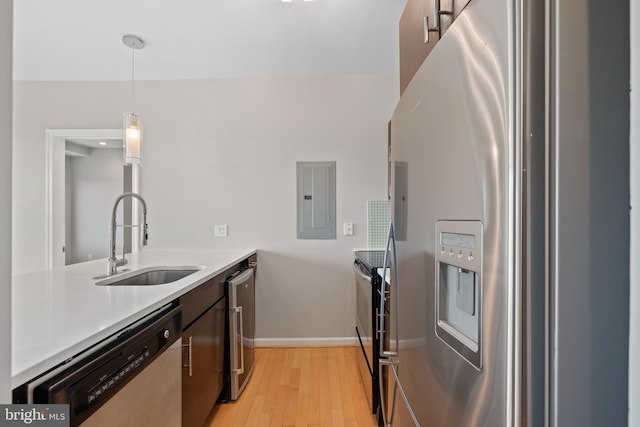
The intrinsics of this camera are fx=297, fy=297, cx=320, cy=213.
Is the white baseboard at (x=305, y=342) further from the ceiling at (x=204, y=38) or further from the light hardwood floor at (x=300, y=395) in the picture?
the ceiling at (x=204, y=38)

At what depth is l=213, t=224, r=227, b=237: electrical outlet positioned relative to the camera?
9.02 ft

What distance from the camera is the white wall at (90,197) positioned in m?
5.34

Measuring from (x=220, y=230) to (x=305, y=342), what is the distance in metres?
1.30

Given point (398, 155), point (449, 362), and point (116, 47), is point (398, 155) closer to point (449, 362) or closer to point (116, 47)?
point (449, 362)

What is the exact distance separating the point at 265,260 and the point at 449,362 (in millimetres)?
2279

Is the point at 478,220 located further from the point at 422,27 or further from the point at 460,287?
the point at 422,27

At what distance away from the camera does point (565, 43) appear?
41cm

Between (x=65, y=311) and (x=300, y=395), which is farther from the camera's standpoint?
(x=300, y=395)

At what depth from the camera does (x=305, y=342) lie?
2723 millimetres

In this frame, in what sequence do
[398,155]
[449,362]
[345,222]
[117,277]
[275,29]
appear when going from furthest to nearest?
1. [345,222]
2. [275,29]
3. [117,277]
4. [398,155]
5. [449,362]

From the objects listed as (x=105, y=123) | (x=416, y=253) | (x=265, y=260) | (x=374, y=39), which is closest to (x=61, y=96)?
(x=105, y=123)

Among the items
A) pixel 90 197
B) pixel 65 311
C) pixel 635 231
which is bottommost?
pixel 65 311

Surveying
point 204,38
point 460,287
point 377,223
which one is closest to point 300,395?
point 377,223

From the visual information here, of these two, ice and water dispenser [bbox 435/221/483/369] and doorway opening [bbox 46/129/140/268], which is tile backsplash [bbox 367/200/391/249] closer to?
ice and water dispenser [bbox 435/221/483/369]
